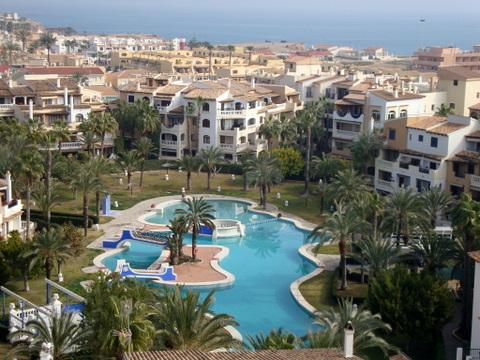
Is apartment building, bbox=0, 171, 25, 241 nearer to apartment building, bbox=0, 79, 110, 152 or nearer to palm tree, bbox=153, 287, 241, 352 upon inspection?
palm tree, bbox=153, 287, 241, 352

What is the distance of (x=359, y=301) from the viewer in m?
43.3

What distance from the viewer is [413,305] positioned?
115ft

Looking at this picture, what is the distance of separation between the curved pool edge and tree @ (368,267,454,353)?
692 centimetres

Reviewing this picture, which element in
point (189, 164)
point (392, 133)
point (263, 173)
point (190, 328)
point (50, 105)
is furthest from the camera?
point (50, 105)

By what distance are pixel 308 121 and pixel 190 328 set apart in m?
45.8

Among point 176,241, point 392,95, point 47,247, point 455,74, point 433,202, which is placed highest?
point 455,74

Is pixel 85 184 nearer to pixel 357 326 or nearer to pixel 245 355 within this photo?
pixel 357 326

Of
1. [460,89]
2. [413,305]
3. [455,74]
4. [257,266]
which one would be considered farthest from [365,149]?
[413,305]

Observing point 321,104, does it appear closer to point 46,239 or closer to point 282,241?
point 282,241

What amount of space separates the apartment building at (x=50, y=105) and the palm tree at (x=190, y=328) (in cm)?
5143

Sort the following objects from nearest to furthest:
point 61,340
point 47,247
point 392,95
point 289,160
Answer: point 61,340
point 47,247
point 289,160
point 392,95

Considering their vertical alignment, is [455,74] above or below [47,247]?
above

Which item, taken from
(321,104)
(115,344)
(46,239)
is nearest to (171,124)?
(321,104)

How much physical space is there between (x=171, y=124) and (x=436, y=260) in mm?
49560
